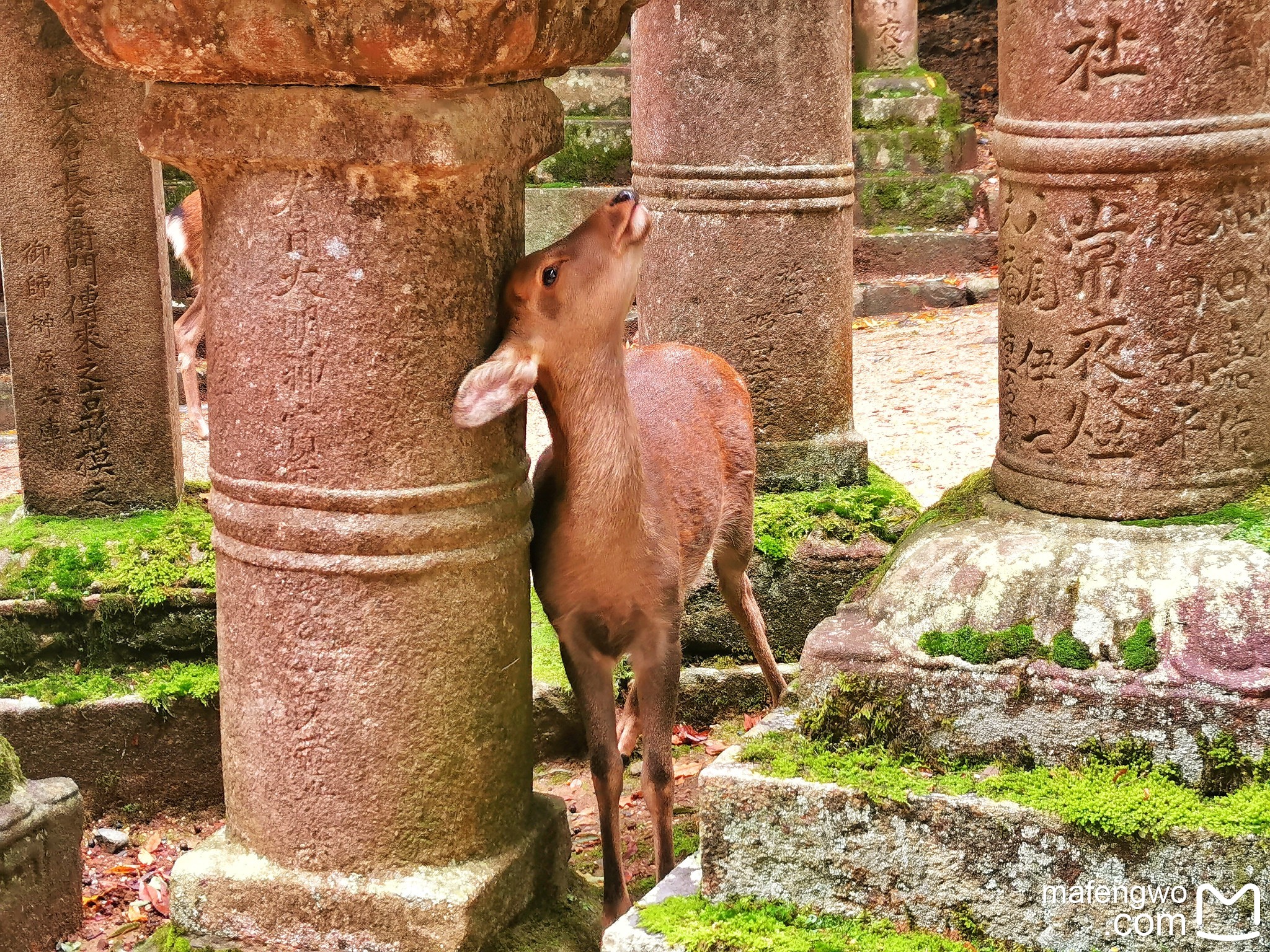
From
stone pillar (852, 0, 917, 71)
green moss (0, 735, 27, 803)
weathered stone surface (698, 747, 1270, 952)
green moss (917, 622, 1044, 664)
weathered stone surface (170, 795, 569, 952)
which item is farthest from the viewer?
stone pillar (852, 0, 917, 71)

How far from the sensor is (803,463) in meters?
6.78

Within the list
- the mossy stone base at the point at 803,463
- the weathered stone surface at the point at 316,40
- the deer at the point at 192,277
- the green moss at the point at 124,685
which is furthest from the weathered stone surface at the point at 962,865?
the deer at the point at 192,277

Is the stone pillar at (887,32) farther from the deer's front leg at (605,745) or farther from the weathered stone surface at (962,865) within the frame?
the weathered stone surface at (962,865)

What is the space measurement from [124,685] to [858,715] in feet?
9.61

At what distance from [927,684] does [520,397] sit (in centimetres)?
118

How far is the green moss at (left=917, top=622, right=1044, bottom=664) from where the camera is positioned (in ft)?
12.4

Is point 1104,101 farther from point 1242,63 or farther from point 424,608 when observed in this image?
point 424,608

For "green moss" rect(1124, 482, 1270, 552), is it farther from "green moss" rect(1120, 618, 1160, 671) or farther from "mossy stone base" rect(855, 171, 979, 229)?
"mossy stone base" rect(855, 171, 979, 229)

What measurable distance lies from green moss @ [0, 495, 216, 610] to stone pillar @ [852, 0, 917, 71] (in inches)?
382

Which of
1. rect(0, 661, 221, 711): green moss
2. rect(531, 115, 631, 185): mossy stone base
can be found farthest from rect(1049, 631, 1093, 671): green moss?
rect(531, 115, 631, 185): mossy stone base

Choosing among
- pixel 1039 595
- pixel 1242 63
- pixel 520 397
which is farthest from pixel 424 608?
pixel 1242 63

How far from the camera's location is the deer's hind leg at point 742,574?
534 cm

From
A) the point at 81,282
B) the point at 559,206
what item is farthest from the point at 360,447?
the point at 559,206

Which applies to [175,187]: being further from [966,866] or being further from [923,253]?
[966,866]
